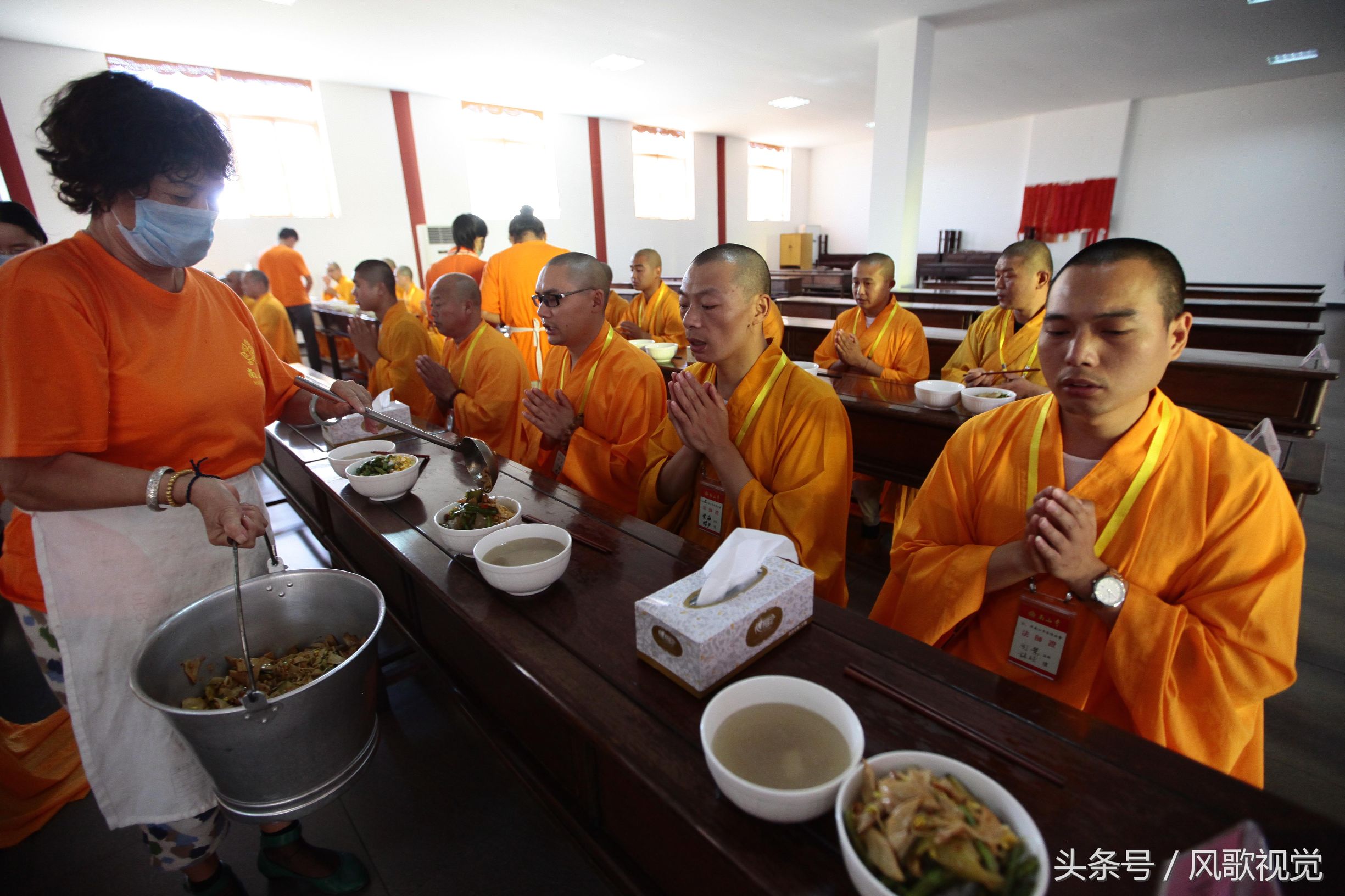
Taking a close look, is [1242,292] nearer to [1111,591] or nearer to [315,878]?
[1111,591]

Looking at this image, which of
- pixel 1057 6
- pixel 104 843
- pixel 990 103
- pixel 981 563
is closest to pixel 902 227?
pixel 1057 6

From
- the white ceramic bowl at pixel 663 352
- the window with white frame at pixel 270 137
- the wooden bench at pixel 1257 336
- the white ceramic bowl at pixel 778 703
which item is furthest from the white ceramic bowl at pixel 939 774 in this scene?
the window with white frame at pixel 270 137

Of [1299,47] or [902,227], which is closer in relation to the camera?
[902,227]

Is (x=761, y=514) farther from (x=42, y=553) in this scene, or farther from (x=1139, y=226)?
(x=1139, y=226)

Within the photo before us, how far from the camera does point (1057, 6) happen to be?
6480mm

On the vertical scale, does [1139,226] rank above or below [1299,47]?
below

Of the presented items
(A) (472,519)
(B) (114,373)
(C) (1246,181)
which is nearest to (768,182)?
(C) (1246,181)

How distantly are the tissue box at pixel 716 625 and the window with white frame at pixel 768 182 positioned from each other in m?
16.5

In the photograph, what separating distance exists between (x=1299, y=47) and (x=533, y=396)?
12.4 metres

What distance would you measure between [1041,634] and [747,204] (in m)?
16.0

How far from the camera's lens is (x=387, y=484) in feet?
5.89

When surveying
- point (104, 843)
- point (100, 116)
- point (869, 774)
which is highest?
point (100, 116)

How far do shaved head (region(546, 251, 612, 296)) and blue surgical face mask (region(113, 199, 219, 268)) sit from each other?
1352mm

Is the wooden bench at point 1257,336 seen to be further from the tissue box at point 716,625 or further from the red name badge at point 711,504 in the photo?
the tissue box at point 716,625
